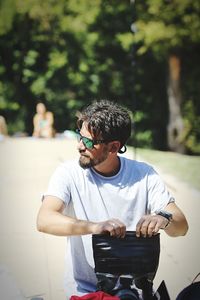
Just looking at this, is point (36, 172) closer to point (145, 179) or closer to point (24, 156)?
point (24, 156)

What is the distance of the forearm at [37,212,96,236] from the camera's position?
4.67 feet

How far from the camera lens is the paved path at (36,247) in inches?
86.0

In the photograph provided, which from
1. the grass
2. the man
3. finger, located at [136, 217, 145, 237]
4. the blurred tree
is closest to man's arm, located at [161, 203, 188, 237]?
the man

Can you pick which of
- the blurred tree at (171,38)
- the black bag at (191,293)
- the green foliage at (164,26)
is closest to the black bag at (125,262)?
the black bag at (191,293)

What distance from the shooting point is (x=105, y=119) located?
152 centimetres

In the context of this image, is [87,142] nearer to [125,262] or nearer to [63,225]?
[63,225]


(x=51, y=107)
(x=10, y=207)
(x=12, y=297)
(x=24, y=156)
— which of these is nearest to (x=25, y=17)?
(x=51, y=107)

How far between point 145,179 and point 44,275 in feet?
3.07

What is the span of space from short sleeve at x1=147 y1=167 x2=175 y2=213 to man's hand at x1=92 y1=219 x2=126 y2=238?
0.17 m

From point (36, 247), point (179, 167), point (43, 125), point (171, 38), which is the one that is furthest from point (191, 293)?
point (171, 38)

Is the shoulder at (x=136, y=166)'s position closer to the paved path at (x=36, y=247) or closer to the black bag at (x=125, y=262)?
the black bag at (x=125, y=262)

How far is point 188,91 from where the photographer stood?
6.73m

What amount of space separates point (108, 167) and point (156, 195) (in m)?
0.17

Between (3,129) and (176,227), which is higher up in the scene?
(3,129)
